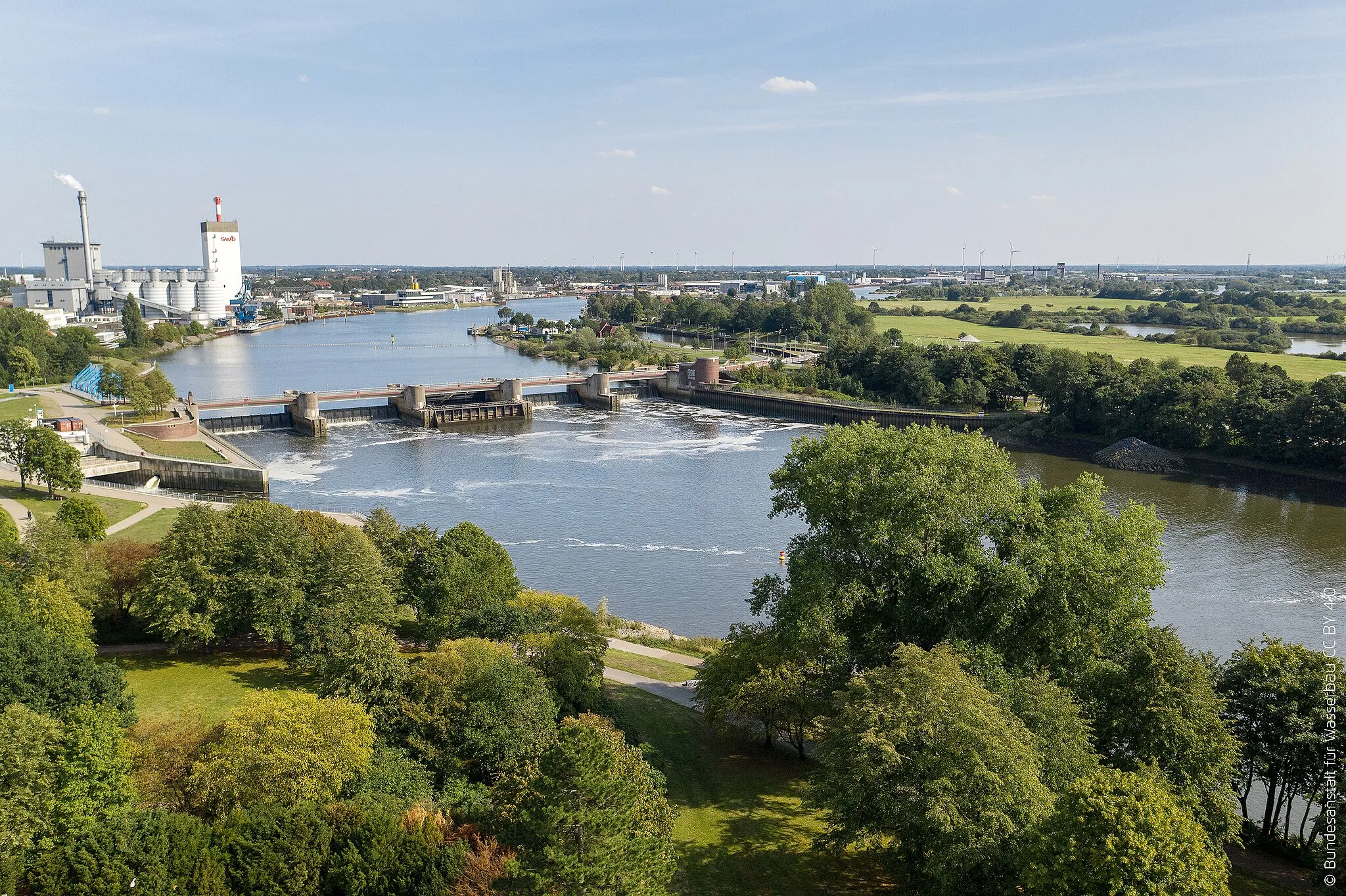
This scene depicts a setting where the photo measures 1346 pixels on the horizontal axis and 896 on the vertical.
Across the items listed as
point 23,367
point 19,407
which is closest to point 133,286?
point 23,367

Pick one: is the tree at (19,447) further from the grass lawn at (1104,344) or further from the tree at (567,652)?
the grass lawn at (1104,344)

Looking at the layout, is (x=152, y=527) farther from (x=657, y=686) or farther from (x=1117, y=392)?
(x=1117, y=392)

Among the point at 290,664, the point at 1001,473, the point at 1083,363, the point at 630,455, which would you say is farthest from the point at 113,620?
the point at 1083,363

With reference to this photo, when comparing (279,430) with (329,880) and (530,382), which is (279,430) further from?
(329,880)

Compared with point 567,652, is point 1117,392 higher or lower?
higher

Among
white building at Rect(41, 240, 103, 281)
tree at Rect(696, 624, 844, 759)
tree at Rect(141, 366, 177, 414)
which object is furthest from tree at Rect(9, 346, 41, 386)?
white building at Rect(41, 240, 103, 281)

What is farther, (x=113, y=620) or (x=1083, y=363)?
(x=1083, y=363)
